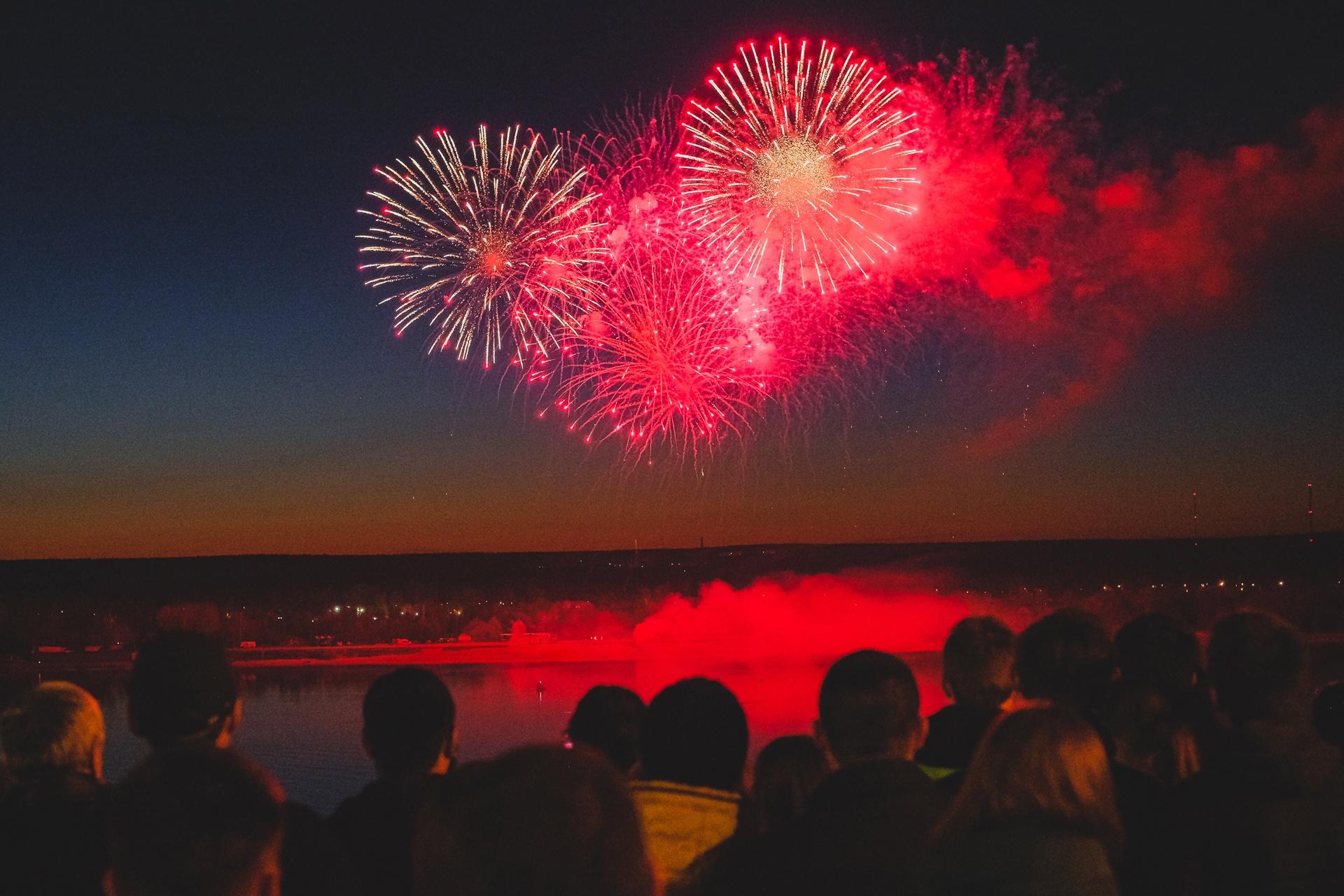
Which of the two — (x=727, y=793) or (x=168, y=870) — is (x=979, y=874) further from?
(x=168, y=870)

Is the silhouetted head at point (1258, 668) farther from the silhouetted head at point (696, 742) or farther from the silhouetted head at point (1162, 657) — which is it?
the silhouetted head at point (696, 742)

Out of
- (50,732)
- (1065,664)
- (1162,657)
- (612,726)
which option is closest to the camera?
(50,732)

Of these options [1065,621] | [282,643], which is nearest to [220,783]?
[1065,621]

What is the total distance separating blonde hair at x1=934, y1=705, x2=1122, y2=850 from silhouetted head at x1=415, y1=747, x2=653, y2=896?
110 cm

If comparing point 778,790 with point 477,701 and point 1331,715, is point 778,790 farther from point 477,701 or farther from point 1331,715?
point 477,701

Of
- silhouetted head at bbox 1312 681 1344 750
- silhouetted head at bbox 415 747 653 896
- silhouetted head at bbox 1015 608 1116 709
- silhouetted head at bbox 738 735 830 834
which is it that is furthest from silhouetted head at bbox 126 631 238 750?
silhouetted head at bbox 1312 681 1344 750

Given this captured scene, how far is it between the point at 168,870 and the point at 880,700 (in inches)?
73.1

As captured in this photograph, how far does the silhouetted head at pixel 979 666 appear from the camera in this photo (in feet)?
13.2

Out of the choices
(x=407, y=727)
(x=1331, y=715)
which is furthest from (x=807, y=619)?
(x=407, y=727)

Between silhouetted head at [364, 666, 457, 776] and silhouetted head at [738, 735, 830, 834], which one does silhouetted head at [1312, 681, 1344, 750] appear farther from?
silhouetted head at [364, 666, 457, 776]

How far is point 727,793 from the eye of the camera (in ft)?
9.86

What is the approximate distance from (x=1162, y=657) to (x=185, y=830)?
3.73m

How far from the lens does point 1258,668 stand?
3.60 m

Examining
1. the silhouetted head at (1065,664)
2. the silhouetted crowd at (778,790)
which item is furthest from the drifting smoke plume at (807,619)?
the silhouetted crowd at (778,790)
